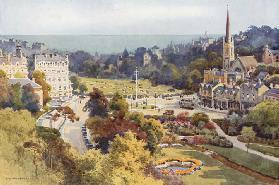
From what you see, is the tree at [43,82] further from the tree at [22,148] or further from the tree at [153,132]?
the tree at [153,132]

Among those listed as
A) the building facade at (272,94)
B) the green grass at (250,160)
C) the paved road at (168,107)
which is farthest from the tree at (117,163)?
the building facade at (272,94)

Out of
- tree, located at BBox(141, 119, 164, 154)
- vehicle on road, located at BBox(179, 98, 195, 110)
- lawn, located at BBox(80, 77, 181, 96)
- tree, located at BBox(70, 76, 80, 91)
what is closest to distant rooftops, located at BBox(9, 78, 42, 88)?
tree, located at BBox(70, 76, 80, 91)

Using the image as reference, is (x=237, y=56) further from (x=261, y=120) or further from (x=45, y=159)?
(x=45, y=159)

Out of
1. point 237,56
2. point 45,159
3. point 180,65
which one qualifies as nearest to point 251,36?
point 237,56

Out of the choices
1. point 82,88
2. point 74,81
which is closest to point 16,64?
point 74,81

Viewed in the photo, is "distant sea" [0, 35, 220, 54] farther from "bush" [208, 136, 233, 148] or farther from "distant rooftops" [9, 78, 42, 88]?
"bush" [208, 136, 233, 148]

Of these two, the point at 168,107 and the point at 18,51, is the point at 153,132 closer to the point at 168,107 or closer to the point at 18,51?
the point at 168,107

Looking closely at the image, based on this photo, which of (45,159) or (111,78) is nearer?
(45,159)
